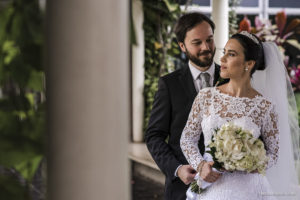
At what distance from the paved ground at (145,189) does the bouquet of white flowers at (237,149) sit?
3.74m

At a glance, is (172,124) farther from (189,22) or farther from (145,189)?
(145,189)

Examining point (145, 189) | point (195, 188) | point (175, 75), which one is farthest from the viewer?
point (145, 189)

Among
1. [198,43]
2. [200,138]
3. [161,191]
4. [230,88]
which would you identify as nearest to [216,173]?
[200,138]

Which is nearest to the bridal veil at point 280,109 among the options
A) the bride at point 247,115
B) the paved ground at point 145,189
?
the bride at point 247,115

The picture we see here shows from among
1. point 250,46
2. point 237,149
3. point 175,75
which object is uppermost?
point 250,46

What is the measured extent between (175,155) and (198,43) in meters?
0.64

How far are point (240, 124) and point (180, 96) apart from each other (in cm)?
42

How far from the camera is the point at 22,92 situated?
993 millimetres

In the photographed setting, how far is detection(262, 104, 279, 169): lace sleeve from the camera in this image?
264 cm

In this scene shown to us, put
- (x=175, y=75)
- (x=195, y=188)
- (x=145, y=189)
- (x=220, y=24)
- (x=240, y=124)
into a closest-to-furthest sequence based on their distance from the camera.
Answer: (x=240, y=124)
(x=195, y=188)
(x=175, y=75)
(x=220, y=24)
(x=145, y=189)

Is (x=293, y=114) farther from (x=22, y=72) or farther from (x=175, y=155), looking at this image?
(x=22, y=72)

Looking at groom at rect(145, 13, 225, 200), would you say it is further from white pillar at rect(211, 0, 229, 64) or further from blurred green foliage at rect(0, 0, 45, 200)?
blurred green foliage at rect(0, 0, 45, 200)

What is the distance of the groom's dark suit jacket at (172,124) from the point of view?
113 inches

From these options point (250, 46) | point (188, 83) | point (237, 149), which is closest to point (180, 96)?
point (188, 83)
